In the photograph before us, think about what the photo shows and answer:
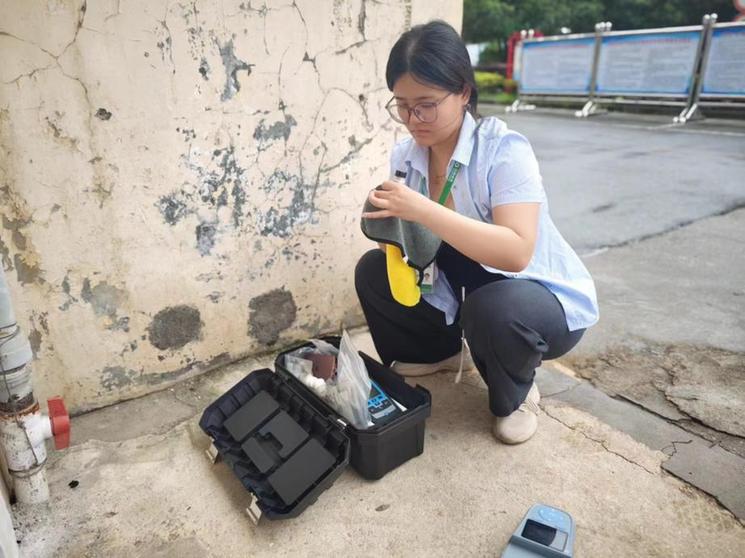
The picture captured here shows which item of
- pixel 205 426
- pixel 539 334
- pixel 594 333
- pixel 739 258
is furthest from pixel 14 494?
pixel 739 258

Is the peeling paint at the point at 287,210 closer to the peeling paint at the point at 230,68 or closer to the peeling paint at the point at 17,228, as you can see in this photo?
the peeling paint at the point at 230,68

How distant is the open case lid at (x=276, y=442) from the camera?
144cm

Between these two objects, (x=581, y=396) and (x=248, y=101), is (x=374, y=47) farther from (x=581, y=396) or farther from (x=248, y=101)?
(x=581, y=396)

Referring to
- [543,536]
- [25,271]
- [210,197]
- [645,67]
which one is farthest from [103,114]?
[645,67]

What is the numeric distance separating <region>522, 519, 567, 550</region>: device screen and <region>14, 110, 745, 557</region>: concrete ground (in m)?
0.07

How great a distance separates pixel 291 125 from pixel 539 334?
1.17 meters

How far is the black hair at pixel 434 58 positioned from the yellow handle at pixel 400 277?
0.51 metres

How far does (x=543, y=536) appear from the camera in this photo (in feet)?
4.37

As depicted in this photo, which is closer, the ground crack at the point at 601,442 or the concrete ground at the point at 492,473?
the concrete ground at the point at 492,473

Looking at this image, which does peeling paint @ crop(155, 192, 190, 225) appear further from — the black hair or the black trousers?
the black hair

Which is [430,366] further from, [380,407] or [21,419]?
[21,419]

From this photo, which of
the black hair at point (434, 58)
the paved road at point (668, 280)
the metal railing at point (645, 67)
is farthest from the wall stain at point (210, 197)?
the metal railing at point (645, 67)

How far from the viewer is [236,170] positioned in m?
1.93

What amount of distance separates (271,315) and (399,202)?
949 mm
